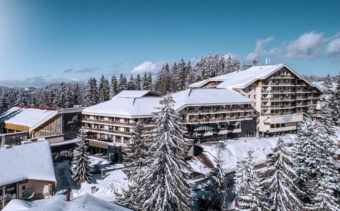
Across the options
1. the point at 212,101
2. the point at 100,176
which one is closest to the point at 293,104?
the point at 212,101

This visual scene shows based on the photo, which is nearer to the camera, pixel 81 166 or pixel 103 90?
pixel 81 166

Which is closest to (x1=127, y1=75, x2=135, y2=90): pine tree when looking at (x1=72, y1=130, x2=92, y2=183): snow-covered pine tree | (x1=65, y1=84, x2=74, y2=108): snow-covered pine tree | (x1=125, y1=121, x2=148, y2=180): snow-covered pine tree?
(x1=65, y1=84, x2=74, y2=108): snow-covered pine tree

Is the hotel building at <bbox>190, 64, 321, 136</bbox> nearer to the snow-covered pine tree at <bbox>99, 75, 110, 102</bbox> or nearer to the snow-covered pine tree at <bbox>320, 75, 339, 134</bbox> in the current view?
the snow-covered pine tree at <bbox>320, 75, 339, 134</bbox>

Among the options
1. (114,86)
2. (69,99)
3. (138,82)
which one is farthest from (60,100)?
(138,82)

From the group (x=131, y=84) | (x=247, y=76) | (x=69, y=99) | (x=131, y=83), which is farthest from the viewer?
(x=131, y=83)

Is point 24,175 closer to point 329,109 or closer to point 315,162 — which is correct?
point 315,162

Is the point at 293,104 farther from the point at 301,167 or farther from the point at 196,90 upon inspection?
the point at 301,167
